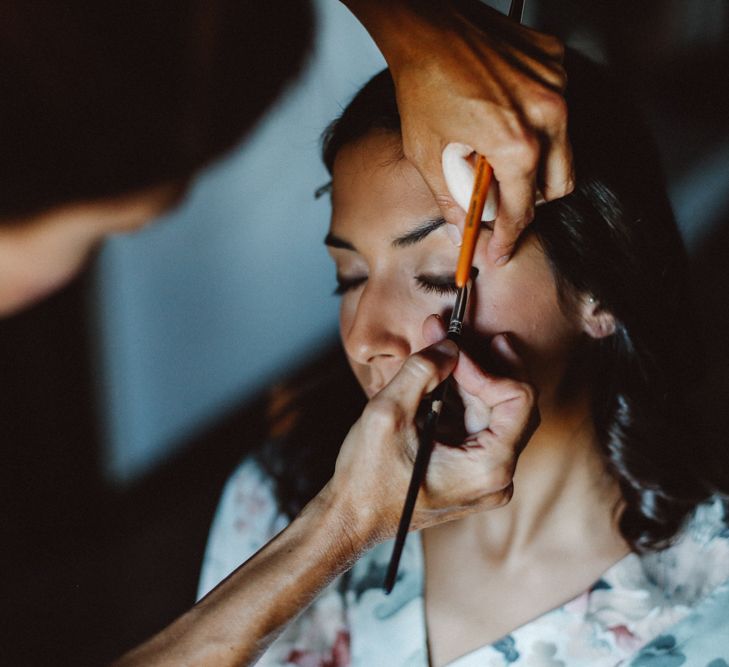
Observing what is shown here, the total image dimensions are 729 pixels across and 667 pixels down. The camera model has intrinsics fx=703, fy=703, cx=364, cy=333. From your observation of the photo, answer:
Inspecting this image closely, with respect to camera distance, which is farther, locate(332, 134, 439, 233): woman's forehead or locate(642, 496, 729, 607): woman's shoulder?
locate(642, 496, 729, 607): woman's shoulder

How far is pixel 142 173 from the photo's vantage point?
3.57ft

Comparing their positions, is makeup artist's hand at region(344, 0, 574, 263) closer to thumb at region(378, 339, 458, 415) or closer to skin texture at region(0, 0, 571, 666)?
skin texture at region(0, 0, 571, 666)

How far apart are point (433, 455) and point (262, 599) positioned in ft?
0.73

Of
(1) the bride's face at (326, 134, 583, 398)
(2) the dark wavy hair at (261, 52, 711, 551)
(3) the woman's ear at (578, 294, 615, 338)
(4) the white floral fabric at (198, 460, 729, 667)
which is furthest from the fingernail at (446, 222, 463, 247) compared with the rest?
(4) the white floral fabric at (198, 460, 729, 667)

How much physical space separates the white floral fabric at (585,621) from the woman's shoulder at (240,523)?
178 millimetres

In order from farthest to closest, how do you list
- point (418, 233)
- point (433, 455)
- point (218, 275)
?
point (218, 275), point (418, 233), point (433, 455)

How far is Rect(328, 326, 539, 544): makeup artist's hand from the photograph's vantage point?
680 millimetres

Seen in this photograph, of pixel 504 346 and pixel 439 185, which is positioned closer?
pixel 439 185

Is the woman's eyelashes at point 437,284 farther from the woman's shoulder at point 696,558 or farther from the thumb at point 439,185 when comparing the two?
the woman's shoulder at point 696,558

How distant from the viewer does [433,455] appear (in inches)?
28.1

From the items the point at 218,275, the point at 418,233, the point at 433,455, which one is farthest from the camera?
the point at 218,275

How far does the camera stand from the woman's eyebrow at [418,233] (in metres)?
0.81

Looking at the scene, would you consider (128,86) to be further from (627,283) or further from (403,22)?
(627,283)

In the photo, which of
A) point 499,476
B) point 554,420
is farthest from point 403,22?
point 554,420
